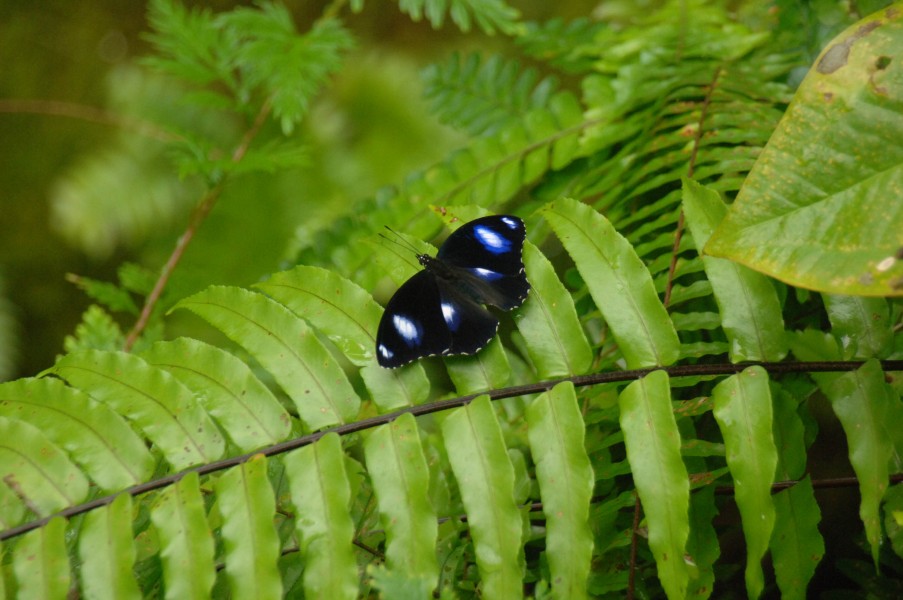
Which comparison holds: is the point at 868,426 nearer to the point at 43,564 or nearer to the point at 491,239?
the point at 491,239

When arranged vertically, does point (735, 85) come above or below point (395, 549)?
above

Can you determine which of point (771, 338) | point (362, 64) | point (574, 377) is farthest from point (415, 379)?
point (362, 64)

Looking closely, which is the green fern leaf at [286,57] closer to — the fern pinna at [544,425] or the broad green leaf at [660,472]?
the fern pinna at [544,425]

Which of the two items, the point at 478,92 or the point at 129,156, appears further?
the point at 129,156

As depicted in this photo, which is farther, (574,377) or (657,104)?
(657,104)

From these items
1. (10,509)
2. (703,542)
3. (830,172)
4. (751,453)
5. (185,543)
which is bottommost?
(703,542)

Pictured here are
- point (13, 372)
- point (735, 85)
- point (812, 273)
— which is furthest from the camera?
point (13, 372)

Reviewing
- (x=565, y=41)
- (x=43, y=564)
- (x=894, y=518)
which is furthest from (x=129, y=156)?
(x=894, y=518)

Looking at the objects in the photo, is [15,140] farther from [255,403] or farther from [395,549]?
[395,549]
